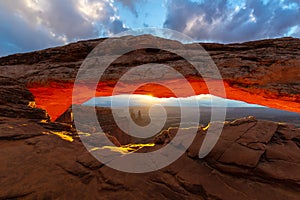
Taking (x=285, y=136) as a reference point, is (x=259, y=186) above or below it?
below

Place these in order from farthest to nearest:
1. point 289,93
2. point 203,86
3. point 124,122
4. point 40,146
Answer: point 124,122, point 203,86, point 289,93, point 40,146

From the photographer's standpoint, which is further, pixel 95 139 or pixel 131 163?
pixel 95 139

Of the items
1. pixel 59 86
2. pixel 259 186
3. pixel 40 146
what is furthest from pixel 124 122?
pixel 259 186

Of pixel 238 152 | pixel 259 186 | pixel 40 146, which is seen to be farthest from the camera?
pixel 40 146

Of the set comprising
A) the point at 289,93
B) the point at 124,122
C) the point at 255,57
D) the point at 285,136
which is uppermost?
the point at 255,57

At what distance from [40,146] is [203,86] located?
8685 mm

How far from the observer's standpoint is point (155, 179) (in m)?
4.68

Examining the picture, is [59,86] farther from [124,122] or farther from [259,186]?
[124,122]

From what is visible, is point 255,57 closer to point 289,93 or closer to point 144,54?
point 289,93

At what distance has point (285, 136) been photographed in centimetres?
586

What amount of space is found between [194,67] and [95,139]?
20.4 feet

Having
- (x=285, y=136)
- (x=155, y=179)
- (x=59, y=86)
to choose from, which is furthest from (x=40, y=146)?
(x=285, y=136)

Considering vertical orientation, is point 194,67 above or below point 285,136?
above

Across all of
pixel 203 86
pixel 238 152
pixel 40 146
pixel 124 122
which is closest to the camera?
pixel 238 152
